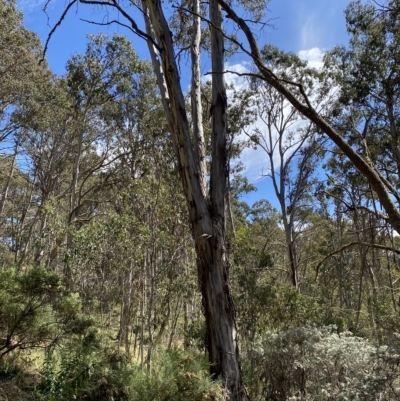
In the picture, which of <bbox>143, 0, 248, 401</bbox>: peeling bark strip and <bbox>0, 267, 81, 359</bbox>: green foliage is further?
<bbox>0, 267, 81, 359</bbox>: green foliage

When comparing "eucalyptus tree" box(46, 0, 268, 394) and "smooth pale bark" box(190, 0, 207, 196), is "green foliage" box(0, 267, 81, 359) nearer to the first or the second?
"eucalyptus tree" box(46, 0, 268, 394)

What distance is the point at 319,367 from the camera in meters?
4.09

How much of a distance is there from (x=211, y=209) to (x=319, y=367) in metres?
2.11

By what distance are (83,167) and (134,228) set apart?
35.5 feet

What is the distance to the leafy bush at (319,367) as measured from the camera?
3.02 meters

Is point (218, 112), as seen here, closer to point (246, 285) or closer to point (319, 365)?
point (319, 365)

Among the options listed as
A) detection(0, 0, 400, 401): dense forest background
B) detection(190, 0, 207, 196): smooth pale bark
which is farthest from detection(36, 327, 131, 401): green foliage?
detection(190, 0, 207, 196): smooth pale bark

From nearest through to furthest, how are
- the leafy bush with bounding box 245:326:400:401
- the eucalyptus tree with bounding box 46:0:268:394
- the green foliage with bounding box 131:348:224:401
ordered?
the leafy bush with bounding box 245:326:400:401, the green foliage with bounding box 131:348:224:401, the eucalyptus tree with bounding box 46:0:268:394

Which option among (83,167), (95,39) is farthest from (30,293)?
(83,167)

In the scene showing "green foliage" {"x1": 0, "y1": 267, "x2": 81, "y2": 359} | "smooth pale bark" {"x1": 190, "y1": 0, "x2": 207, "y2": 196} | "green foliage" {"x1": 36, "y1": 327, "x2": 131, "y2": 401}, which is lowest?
"green foliage" {"x1": 36, "y1": 327, "x2": 131, "y2": 401}

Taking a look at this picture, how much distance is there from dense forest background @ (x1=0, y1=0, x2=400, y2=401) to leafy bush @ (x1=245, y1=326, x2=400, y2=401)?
0.07 ft

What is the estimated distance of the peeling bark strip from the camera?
3689 millimetres

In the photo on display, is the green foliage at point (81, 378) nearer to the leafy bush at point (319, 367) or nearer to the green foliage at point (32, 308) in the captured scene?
the green foliage at point (32, 308)

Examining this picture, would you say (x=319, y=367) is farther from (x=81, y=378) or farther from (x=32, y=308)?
(x=32, y=308)
